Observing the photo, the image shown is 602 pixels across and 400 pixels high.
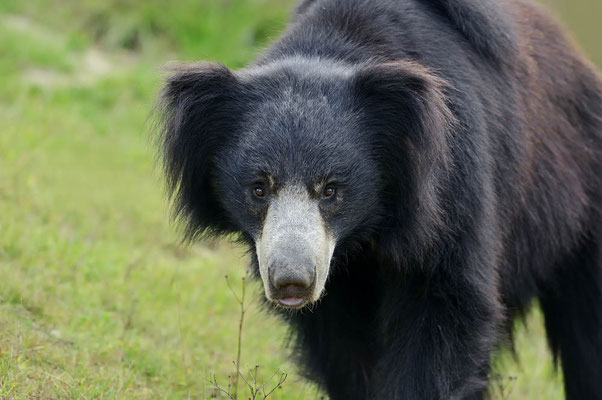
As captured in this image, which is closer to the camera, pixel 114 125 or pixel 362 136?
pixel 362 136

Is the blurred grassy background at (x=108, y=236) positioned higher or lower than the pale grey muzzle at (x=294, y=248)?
lower

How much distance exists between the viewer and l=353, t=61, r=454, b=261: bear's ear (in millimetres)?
3922

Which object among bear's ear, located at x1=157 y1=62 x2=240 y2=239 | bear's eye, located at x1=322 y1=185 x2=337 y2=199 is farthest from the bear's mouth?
bear's ear, located at x1=157 y1=62 x2=240 y2=239

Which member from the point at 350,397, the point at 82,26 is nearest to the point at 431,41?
the point at 350,397

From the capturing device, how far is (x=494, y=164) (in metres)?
4.35

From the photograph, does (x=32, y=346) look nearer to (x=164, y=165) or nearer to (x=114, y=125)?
(x=164, y=165)

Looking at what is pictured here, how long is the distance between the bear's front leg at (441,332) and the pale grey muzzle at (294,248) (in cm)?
53

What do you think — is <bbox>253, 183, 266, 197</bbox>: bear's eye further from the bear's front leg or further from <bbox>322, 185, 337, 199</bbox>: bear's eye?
the bear's front leg

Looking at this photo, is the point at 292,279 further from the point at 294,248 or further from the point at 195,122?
the point at 195,122

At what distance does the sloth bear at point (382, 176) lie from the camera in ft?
12.8

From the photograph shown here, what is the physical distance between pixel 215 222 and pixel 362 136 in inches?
31.1

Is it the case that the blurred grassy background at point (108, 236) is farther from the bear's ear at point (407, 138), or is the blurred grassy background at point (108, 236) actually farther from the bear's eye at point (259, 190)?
the bear's ear at point (407, 138)

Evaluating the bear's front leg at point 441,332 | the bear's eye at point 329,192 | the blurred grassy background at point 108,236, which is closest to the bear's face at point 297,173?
the bear's eye at point 329,192

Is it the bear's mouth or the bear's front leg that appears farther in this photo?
the bear's front leg
